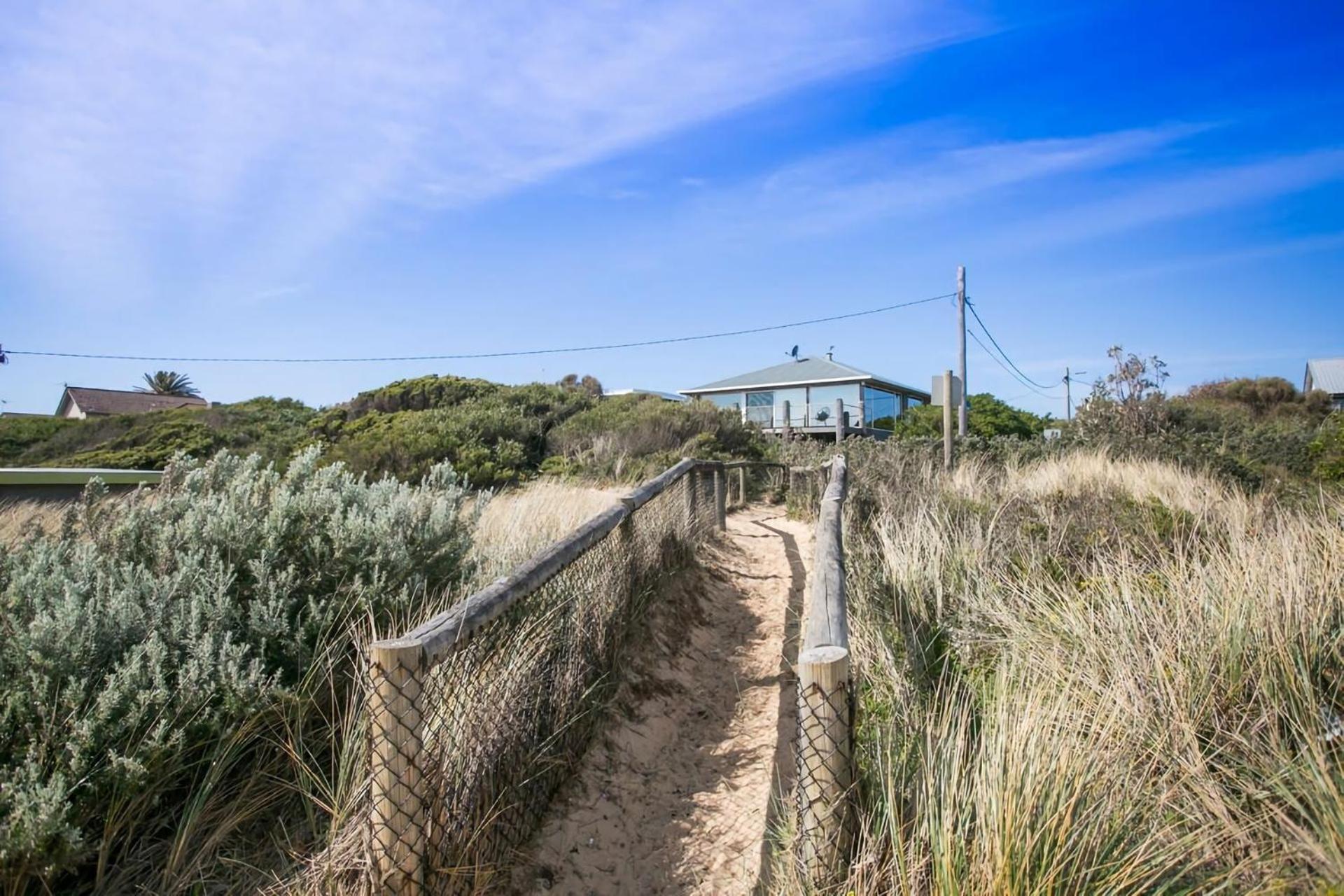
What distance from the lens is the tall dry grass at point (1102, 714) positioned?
2242 mm

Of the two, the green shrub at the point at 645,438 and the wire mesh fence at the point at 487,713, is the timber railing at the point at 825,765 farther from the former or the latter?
the green shrub at the point at 645,438

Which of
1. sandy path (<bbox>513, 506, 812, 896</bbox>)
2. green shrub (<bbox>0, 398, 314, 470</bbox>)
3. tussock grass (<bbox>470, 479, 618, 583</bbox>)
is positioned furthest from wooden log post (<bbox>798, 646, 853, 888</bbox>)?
green shrub (<bbox>0, 398, 314, 470</bbox>)

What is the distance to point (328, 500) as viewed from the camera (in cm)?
461

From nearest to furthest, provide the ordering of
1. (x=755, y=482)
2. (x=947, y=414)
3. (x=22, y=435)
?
(x=947, y=414), (x=755, y=482), (x=22, y=435)

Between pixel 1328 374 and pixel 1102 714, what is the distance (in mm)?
54152

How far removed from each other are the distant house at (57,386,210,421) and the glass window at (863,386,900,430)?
3008 centimetres

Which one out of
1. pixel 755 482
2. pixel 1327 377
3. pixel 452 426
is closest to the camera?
pixel 452 426

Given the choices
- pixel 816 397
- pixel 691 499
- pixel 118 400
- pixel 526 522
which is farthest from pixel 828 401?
pixel 118 400

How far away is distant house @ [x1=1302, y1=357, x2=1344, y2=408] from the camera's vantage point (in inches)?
1651

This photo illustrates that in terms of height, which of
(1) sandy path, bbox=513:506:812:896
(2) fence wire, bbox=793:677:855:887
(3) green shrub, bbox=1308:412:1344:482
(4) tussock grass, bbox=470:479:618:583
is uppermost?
(3) green shrub, bbox=1308:412:1344:482

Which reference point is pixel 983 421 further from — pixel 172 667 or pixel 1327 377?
pixel 172 667

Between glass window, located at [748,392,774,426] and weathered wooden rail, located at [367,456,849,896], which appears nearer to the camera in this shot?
weathered wooden rail, located at [367,456,849,896]

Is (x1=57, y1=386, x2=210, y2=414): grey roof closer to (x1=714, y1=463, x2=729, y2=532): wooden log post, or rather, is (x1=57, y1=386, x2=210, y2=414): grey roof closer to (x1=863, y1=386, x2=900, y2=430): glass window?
(x1=863, y1=386, x2=900, y2=430): glass window

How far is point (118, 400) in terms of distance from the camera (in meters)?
37.7
